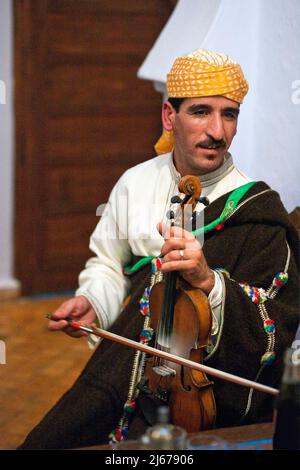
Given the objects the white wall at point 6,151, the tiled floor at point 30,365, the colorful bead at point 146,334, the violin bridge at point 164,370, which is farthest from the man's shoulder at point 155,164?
the white wall at point 6,151

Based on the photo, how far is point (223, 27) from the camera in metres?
2.22

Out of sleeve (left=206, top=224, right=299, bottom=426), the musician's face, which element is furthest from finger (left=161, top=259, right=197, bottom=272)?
the musician's face

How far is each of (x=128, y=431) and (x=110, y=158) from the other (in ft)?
9.54

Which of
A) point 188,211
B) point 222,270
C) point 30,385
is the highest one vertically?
point 188,211

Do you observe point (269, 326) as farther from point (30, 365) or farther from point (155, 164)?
point (30, 365)

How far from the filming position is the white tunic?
2064mm

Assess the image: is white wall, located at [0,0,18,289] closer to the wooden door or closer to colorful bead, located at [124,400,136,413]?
the wooden door

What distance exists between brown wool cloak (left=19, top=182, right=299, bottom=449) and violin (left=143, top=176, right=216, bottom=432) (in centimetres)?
7

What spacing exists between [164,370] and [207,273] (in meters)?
0.26

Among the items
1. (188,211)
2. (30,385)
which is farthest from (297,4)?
(30,385)

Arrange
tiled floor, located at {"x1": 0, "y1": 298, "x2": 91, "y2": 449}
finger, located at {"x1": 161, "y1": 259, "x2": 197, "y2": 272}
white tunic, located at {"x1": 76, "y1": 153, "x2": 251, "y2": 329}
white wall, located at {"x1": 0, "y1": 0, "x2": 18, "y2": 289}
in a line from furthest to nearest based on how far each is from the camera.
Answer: white wall, located at {"x1": 0, "y1": 0, "x2": 18, "y2": 289}, tiled floor, located at {"x1": 0, "y1": 298, "x2": 91, "y2": 449}, white tunic, located at {"x1": 76, "y1": 153, "x2": 251, "y2": 329}, finger, located at {"x1": 161, "y1": 259, "x2": 197, "y2": 272}

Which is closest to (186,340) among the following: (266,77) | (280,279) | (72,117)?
(280,279)

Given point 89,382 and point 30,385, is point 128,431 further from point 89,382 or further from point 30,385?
point 30,385

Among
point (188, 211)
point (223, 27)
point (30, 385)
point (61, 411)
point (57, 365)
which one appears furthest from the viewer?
point (57, 365)
